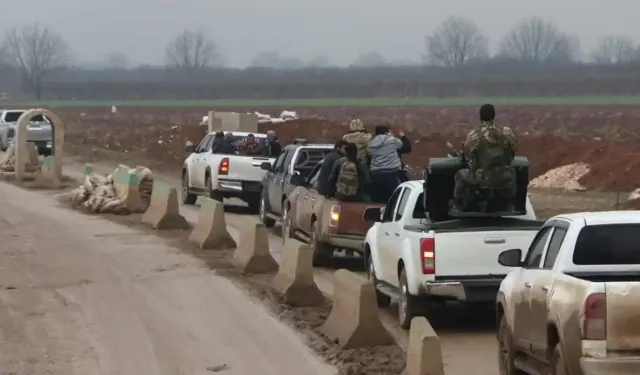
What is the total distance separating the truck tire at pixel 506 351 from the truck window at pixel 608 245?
140 cm

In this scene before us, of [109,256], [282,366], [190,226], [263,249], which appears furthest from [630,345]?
[190,226]

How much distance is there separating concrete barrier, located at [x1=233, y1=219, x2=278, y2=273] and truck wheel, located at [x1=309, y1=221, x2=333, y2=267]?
635 millimetres

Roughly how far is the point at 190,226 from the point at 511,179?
12.1 metres

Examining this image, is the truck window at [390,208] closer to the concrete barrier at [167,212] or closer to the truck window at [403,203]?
the truck window at [403,203]

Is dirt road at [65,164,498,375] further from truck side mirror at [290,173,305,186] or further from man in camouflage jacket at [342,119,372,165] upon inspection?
truck side mirror at [290,173,305,186]

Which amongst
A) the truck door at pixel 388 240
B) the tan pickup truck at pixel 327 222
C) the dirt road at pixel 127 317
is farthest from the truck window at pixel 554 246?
the tan pickup truck at pixel 327 222

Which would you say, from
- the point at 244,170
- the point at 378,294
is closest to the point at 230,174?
the point at 244,170

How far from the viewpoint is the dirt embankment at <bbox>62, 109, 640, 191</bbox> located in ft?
111

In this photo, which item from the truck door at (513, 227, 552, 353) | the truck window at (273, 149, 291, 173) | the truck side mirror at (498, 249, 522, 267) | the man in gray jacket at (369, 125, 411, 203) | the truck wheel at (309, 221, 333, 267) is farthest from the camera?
the truck window at (273, 149, 291, 173)

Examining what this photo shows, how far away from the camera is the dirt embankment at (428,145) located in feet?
111

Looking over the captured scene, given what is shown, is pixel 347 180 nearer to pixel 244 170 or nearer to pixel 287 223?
pixel 287 223

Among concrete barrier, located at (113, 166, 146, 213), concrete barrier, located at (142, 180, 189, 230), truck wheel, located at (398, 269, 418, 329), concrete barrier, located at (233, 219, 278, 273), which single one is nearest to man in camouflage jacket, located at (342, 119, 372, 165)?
concrete barrier, located at (233, 219, 278, 273)

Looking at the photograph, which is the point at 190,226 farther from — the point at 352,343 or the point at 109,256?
the point at 352,343

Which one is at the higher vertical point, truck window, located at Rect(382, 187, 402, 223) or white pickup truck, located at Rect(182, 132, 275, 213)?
truck window, located at Rect(382, 187, 402, 223)
